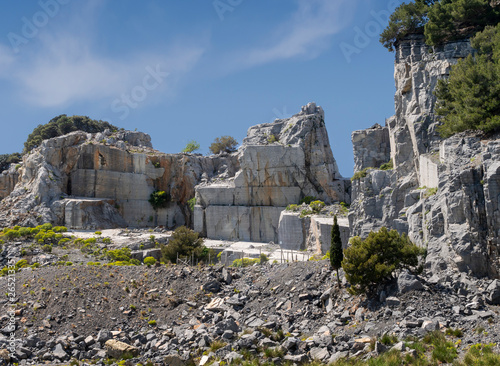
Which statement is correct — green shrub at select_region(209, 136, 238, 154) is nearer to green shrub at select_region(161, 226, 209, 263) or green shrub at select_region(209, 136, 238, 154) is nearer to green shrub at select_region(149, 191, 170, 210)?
green shrub at select_region(149, 191, 170, 210)

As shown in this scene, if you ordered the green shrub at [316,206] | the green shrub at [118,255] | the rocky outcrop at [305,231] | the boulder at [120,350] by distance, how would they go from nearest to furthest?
the boulder at [120,350] → the green shrub at [118,255] → the rocky outcrop at [305,231] → the green shrub at [316,206]

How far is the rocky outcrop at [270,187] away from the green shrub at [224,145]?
16.5m

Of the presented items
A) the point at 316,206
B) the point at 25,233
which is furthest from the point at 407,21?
the point at 25,233

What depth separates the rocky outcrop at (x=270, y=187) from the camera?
165 feet

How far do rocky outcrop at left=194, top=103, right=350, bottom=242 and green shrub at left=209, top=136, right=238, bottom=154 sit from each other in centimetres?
1650

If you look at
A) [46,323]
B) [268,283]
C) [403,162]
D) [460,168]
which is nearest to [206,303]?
[268,283]

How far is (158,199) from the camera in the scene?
5675 cm

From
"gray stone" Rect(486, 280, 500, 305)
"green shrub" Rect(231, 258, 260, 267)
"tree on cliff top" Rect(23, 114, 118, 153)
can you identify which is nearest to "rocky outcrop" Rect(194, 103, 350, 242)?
"green shrub" Rect(231, 258, 260, 267)

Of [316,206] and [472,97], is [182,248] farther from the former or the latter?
[472,97]

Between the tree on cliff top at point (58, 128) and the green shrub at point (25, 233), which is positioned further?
the tree on cliff top at point (58, 128)

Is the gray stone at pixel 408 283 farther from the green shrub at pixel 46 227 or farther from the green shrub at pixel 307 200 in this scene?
the green shrub at pixel 46 227

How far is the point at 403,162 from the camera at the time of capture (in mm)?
30938

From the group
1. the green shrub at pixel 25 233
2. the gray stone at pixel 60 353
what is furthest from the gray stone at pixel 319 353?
the green shrub at pixel 25 233

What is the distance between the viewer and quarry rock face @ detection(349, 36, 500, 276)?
19281mm
